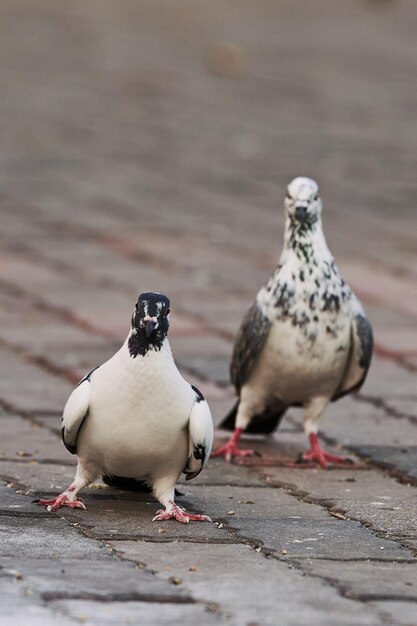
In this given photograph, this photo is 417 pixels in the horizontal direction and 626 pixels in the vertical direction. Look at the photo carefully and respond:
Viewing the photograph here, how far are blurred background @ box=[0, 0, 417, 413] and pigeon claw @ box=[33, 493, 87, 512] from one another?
1867 millimetres

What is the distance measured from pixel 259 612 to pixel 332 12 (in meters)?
24.2

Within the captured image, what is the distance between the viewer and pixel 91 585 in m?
4.47

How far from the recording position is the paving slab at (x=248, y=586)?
425 centimetres

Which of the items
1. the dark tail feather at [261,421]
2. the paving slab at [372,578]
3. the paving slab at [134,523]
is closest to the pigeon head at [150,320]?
the paving slab at [134,523]

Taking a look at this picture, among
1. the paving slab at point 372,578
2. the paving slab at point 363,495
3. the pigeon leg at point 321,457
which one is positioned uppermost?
the pigeon leg at point 321,457

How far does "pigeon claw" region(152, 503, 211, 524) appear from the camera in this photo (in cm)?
538

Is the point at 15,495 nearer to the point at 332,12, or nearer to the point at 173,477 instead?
the point at 173,477

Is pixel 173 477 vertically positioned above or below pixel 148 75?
below

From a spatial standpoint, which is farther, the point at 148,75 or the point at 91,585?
the point at 148,75

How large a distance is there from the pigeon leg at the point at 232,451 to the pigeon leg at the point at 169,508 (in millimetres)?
1143

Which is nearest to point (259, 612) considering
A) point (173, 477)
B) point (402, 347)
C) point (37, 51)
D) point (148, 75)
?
point (173, 477)

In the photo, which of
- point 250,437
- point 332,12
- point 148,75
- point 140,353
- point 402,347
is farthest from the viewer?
point 332,12

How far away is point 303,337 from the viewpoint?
6555 mm

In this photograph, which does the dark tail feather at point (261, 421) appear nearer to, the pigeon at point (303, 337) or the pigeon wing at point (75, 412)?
the pigeon at point (303, 337)
